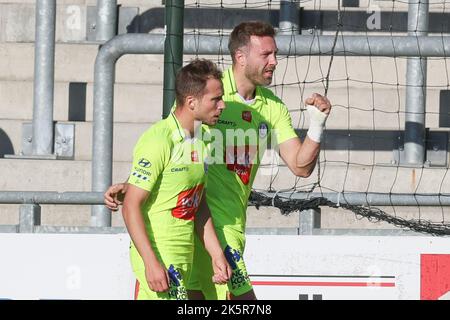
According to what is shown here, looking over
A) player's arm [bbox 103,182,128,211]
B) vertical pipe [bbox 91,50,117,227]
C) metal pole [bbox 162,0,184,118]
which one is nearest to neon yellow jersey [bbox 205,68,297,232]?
player's arm [bbox 103,182,128,211]

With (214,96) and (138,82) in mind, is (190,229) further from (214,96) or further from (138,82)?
(138,82)

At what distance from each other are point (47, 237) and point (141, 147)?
2.22 m

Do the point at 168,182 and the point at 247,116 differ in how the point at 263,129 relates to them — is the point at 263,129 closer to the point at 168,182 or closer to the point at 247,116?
the point at 247,116

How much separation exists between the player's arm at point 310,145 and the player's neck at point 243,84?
1.12ft

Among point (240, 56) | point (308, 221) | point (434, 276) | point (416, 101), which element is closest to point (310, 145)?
point (240, 56)

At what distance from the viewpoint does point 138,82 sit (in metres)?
11.9

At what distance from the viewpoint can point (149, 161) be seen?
6.12 meters

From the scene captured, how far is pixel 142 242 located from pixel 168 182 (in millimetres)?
370

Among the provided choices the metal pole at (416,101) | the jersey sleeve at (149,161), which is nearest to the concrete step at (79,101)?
the metal pole at (416,101)

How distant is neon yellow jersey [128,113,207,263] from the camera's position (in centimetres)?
614

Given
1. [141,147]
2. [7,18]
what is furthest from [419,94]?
[141,147]

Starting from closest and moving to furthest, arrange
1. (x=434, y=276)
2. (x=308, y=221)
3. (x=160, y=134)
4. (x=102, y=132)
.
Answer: (x=160, y=134) < (x=434, y=276) < (x=308, y=221) < (x=102, y=132)

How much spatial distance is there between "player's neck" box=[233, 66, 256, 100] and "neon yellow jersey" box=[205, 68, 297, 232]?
1.1 inches

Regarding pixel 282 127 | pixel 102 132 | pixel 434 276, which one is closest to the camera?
pixel 282 127
